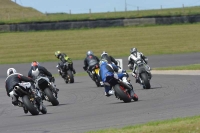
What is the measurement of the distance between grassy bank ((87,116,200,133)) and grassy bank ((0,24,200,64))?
33.8 m

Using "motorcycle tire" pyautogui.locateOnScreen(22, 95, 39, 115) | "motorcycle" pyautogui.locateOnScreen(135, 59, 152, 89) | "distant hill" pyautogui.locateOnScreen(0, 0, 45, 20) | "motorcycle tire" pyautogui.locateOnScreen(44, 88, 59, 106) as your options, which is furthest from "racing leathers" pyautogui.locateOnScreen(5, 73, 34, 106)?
"distant hill" pyautogui.locateOnScreen(0, 0, 45, 20)

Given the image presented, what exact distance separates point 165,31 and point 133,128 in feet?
139

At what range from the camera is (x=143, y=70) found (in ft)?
70.7

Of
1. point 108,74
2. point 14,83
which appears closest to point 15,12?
point 108,74

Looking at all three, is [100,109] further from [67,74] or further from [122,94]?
[67,74]

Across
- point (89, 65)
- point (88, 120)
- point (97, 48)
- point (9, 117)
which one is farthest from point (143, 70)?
point (97, 48)

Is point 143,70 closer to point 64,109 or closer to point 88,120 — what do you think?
point 64,109

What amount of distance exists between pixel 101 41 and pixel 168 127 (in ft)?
134

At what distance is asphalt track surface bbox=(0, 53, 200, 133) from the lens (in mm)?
13547

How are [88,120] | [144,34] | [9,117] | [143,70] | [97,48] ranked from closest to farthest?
[88,120] → [9,117] → [143,70] → [97,48] → [144,34]

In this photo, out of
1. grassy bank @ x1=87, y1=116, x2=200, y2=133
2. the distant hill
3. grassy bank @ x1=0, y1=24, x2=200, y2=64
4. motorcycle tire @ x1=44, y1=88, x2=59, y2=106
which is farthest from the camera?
the distant hill

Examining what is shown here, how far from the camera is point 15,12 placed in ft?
241

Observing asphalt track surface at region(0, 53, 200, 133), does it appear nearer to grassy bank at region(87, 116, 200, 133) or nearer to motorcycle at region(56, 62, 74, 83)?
grassy bank at region(87, 116, 200, 133)

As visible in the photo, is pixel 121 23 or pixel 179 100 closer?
pixel 179 100
